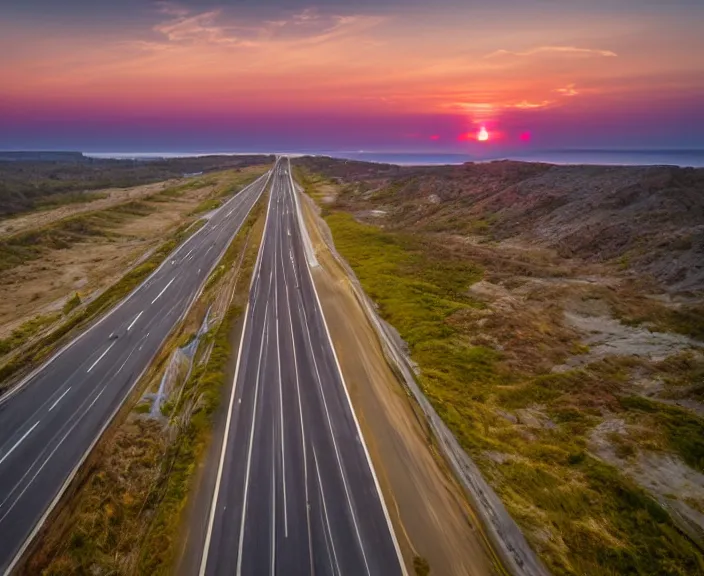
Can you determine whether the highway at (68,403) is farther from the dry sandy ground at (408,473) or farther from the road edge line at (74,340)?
the dry sandy ground at (408,473)

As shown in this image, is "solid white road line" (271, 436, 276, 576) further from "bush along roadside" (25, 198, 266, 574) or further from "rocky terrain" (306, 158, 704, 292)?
"rocky terrain" (306, 158, 704, 292)

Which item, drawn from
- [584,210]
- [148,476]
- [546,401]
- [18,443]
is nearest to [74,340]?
[18,443]

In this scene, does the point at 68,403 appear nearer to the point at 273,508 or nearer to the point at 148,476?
the point at 148,476

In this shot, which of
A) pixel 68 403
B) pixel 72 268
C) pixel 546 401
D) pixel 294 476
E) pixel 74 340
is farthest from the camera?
pixel 72 268

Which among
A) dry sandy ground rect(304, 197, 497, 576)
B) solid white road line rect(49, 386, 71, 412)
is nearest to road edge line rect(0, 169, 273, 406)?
solid white road line rect(49, 386, 71, 412)

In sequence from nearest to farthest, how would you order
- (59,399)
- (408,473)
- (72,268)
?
(408,473) < (59,399) < (72,268)

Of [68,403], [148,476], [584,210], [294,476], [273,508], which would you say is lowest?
[148,476]

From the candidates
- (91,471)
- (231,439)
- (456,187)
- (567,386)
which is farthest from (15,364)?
(456,187)
